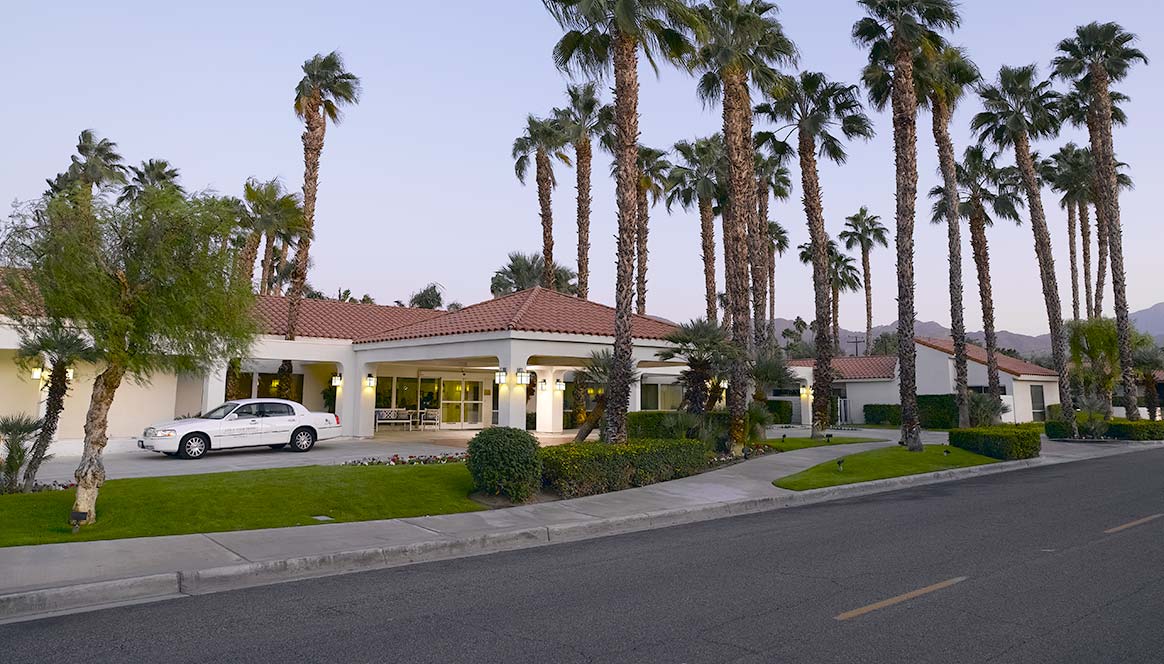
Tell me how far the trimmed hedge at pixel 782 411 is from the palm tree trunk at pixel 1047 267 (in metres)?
13.4

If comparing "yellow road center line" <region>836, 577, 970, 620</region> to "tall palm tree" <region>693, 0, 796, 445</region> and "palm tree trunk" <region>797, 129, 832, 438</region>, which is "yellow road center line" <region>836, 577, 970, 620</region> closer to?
"tall palm tree" <region>693, 0, 796, 445</region>

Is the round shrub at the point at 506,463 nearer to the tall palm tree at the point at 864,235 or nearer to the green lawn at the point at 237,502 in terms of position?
the green lawn at the point at 237,502

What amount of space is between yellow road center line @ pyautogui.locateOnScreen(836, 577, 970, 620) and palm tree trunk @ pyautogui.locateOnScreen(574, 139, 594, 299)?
26438 millimetres

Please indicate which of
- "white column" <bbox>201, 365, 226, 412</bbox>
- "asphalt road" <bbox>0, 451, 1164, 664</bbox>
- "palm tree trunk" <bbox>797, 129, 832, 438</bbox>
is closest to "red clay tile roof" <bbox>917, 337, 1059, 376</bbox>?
"palm tree trunk" <bbox>797, 129, 832, 438</bbox>

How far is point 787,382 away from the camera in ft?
87.2

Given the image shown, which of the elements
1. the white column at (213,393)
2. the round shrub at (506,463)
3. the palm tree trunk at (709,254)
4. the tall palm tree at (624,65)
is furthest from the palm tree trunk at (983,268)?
the white column at (213,393)

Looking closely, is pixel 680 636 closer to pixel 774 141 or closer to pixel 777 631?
pixel 777 631

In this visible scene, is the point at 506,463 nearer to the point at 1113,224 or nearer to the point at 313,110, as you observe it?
the point at 313,110

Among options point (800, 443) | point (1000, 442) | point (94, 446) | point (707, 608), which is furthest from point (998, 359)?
point (94, 446)

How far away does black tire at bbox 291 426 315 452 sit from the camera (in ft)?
71.4

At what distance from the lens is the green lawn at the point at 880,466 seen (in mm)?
15812

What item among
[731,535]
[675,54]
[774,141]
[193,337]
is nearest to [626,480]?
[731,535]

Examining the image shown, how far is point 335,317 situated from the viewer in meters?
31.3

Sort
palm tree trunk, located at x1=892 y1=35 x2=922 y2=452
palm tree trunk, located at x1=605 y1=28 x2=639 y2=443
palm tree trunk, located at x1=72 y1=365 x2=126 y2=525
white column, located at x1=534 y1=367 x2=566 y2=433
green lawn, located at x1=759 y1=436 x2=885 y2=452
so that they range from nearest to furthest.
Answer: palm tree trunk, located at x1=72 y1=365 x2=126 y2=525, palm tree trunk, located at x1=605 y1=28 x2=639 y2=443, green lawn, located at x1=759 y1=436 x2=885 y2=452, palm tree trunk, located at x1=892 y1=35 x2=922 y2=452, white column, located at x1=534 y1=367 x2=566 y2=433
